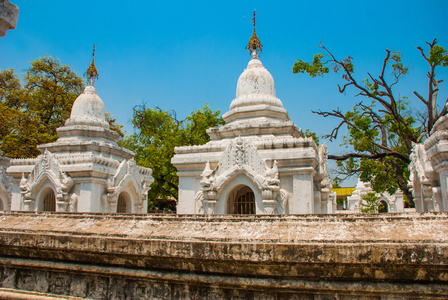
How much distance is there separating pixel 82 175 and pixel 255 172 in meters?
8.93

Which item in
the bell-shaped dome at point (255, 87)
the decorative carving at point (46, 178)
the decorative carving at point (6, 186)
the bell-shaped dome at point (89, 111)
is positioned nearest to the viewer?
the bell-shaped dome at point (255, 87)

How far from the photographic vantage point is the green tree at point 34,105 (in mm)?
30250

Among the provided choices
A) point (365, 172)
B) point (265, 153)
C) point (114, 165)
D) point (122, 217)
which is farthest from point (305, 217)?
point (365, 172)

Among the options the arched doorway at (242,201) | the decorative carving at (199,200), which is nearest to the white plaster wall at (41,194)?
the decorative carving at (199,200)

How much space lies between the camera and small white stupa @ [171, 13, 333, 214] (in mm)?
12547

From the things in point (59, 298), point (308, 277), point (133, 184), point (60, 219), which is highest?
point (133, 184)

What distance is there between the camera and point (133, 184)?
1997 centimetres

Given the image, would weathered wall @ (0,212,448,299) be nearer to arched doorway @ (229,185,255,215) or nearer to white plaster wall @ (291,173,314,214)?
white plaster wall @ (291,173,314,214)

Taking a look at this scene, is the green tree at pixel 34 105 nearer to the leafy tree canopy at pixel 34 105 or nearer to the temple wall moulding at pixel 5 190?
the leafy tree canopy at pixel 34 105

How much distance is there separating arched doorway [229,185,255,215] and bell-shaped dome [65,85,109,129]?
1118cm

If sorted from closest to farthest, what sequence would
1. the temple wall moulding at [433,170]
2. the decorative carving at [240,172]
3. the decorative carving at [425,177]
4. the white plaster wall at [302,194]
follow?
the temple wall moulding at [433,170]
the decorative carving at [240,172]
the white plaster wall at [302,194]
the decorative carving at [425,177]

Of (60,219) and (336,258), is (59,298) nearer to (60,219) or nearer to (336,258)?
(60,219)

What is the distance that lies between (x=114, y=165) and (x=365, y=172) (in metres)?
15.7

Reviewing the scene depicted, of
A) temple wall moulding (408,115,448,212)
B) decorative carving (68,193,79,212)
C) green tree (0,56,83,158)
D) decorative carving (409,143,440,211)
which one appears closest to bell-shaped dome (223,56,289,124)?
decorative carving (409,143,440,211)
